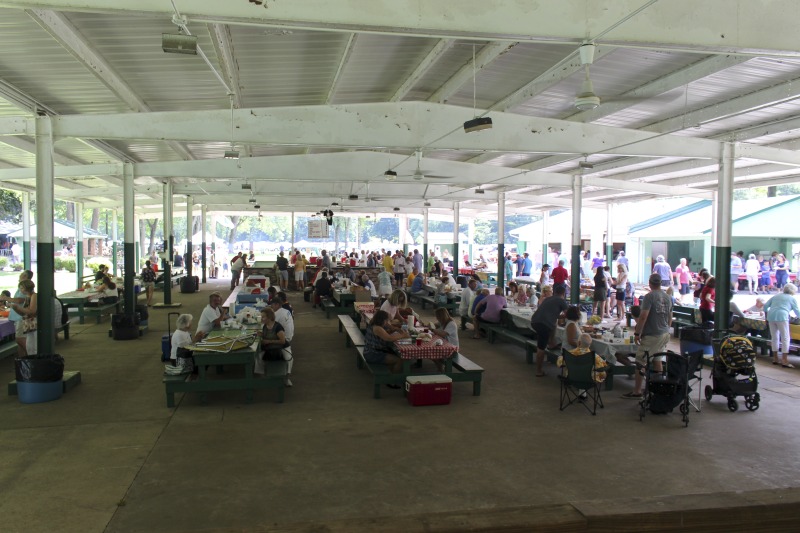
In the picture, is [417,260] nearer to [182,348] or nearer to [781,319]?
[781,319]

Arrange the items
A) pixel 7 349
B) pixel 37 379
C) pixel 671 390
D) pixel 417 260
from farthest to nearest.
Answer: pixel 417 260 → pixel 7 349 → pixel 37 379 → pixel 671 390

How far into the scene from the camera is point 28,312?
7.41 metres

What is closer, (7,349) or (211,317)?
(211,317)

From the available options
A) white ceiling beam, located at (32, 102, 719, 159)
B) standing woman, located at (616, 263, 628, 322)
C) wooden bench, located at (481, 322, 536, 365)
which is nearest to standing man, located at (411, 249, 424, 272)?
standing woman, located at (616, 263, 628, 322)

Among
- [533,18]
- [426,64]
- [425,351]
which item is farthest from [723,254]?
[533,18]

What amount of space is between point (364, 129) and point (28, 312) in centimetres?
500

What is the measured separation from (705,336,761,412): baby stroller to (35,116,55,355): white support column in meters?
8.07

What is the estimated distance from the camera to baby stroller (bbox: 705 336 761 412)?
21.5ft

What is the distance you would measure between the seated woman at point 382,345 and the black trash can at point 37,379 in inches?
146

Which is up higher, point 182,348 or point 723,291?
point 723,291

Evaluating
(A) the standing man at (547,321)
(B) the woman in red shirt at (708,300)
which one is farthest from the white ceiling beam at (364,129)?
(B) the woman in red shirt at (708,300)

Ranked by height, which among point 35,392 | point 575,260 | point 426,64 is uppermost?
point 426,64

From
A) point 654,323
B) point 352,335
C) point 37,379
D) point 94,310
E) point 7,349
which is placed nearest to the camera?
point 37,379

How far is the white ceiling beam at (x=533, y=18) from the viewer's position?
13.7 feet
